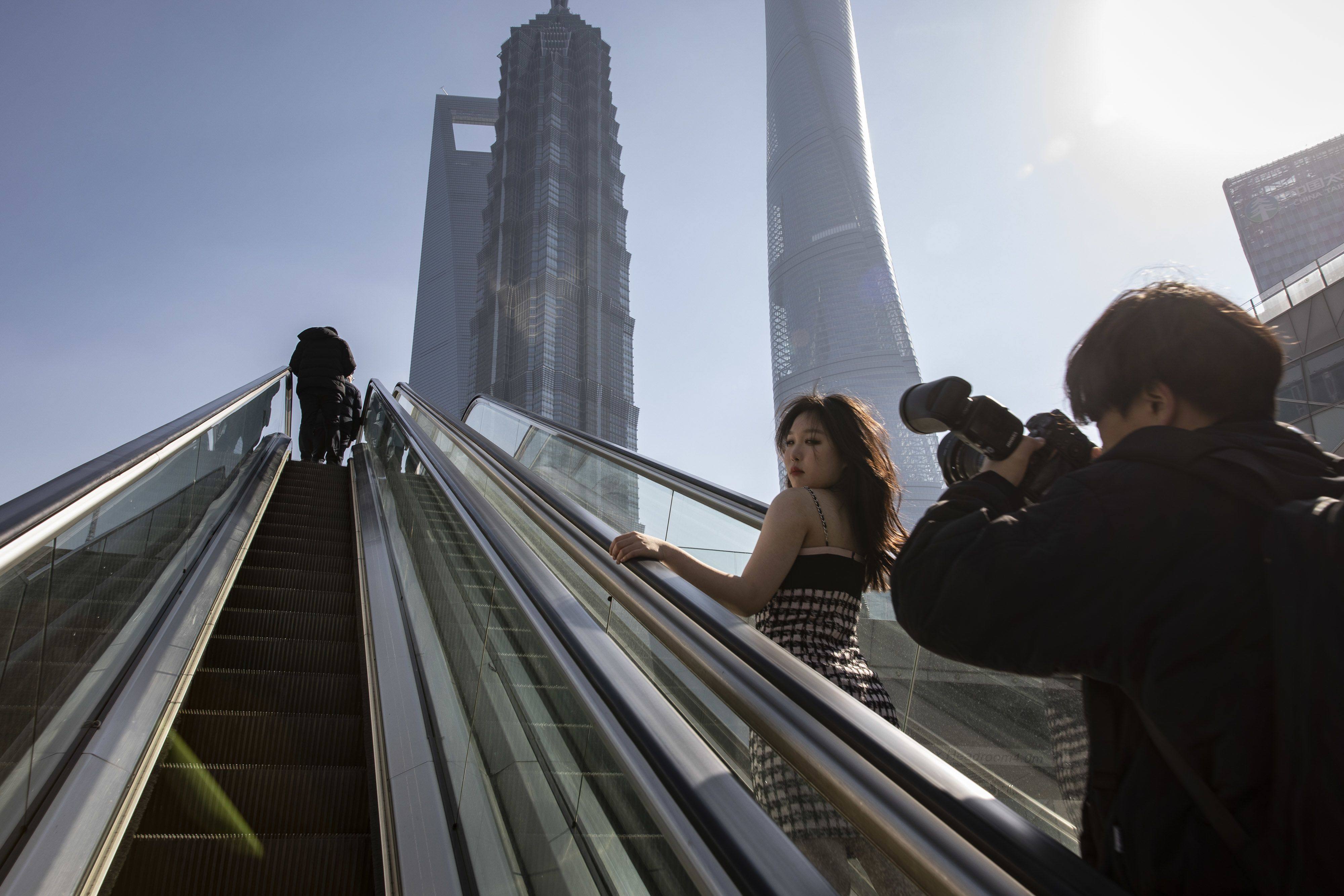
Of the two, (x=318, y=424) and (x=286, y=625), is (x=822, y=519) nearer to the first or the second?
(x=286, y=625)

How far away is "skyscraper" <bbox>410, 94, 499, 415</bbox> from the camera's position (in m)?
111

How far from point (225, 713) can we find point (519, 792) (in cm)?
165

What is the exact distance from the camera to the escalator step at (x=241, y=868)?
6.79 feet

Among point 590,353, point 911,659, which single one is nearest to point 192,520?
point 911,659

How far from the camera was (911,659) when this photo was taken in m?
2.57

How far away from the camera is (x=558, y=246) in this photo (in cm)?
8188

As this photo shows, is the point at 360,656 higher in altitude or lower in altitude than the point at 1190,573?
lower

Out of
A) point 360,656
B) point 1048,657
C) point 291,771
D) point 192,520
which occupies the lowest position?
point 291,771

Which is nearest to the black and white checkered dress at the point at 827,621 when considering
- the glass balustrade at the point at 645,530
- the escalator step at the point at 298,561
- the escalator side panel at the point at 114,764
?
the glass balustrade at the point at 645,530

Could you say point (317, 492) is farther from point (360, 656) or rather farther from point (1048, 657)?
point (1048, 657)

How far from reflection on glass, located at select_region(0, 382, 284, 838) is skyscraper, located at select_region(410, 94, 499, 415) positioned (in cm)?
10496

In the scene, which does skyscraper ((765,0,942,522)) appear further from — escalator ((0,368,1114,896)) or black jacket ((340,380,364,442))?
escalator ((0,368,1114,896))

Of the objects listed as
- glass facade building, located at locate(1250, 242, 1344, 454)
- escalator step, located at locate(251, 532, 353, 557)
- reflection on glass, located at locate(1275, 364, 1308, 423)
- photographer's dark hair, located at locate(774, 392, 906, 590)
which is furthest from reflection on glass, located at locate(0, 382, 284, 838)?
glass facade building, located at locate(1250, 242, 1344, 454)

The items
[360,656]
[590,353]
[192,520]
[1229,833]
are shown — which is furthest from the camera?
[590,353]
